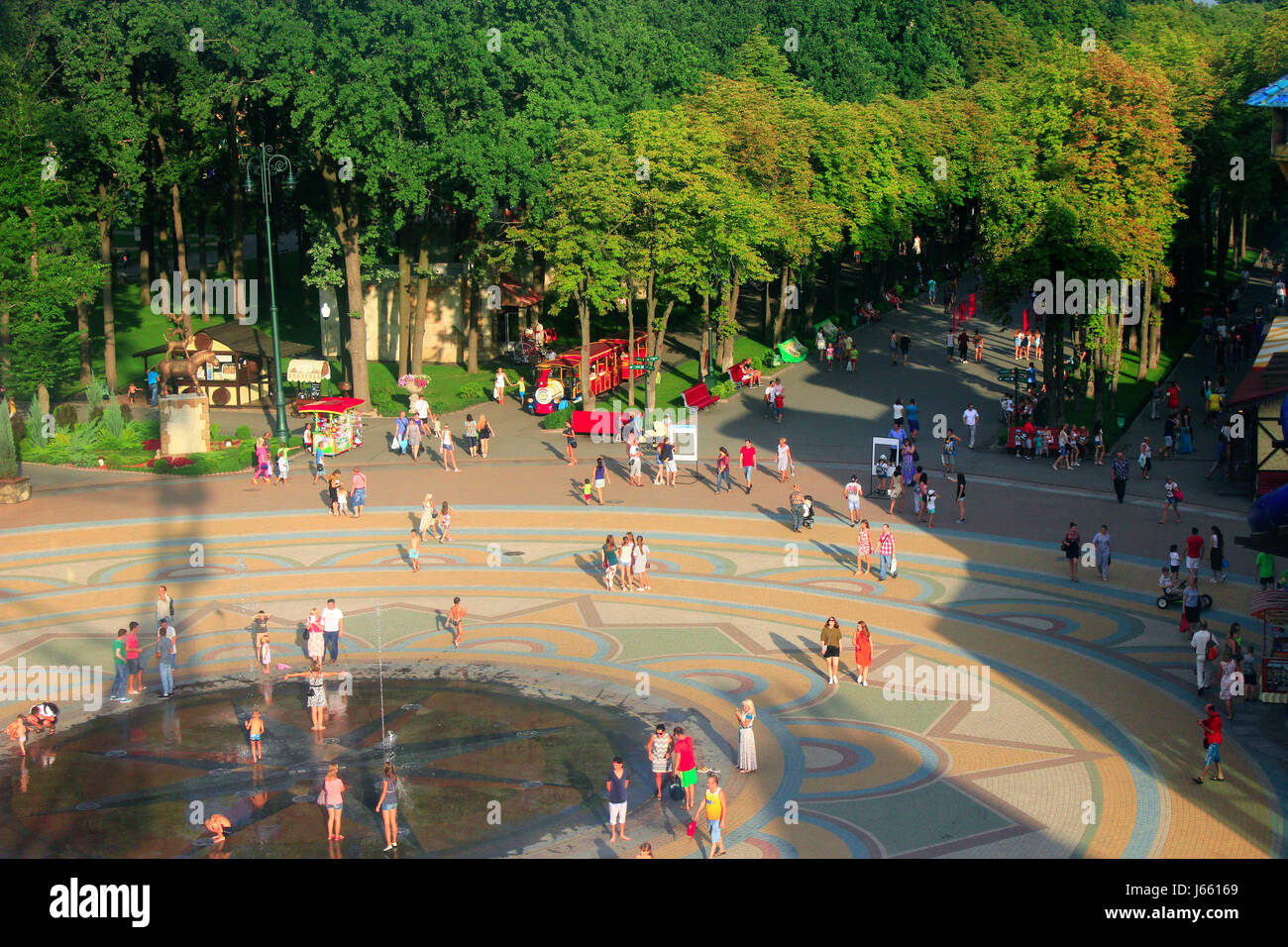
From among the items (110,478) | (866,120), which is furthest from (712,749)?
(866,120)

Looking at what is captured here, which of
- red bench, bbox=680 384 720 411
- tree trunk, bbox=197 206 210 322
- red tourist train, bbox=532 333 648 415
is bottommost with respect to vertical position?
red bench, bbox=680 384 720 411

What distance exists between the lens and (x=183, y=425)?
45.8 metres

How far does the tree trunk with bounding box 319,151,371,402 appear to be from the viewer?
53531mm

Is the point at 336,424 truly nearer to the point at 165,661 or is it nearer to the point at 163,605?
the point at 163,605

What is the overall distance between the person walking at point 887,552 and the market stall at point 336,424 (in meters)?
20.6

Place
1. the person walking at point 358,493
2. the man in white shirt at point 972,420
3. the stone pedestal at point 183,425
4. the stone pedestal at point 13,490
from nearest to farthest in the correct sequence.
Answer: the person walking at point 358,493 < the stone pedestal at point 13,490 < the stone pedestal at point 183,425 < the man in white shirt at point 972,420

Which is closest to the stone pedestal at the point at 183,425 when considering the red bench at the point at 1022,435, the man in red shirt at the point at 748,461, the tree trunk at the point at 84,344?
the tree trunk at the point at 84,344

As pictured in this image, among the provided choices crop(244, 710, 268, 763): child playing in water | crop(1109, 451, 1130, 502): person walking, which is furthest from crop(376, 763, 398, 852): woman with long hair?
crop(1109, 451, 1130, 502): person walking

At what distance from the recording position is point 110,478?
44250mm

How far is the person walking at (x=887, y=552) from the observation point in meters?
33.1

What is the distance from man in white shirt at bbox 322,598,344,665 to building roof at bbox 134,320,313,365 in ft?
89.4

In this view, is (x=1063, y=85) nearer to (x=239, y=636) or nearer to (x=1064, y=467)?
(x=1064, y=467)

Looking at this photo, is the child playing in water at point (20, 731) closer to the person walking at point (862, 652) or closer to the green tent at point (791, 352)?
the person walking at point (862, 652)

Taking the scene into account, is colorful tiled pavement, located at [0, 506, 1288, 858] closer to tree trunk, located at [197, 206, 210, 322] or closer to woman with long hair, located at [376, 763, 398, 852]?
woman with long hair, located at [376, 763, 398, 852]
